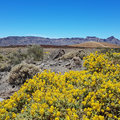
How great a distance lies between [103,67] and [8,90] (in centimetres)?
434

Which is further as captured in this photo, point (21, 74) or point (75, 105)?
point (21, 74)

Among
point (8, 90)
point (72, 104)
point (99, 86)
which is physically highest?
point (99, 86)

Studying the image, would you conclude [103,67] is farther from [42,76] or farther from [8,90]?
[8,90]

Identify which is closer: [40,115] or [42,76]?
[40,115]

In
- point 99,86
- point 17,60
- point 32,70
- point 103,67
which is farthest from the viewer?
point 17,60

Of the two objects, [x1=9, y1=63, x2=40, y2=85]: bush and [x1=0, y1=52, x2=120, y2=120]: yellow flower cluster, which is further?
[x1=9, y1=63, x2=40, y2=85]: bush

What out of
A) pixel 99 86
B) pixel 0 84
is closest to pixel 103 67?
pixel 99 86

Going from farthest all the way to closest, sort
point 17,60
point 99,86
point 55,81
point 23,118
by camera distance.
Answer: point 17,60 → point 55,81 → point 99,86 → point 23,118

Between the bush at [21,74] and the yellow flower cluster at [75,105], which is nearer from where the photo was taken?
the yellow flower cluster at [75,105]

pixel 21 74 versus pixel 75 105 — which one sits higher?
pixel 21 74

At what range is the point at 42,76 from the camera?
248 inches

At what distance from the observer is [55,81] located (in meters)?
5.60

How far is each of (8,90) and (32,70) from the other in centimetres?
153

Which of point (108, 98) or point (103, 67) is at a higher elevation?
point (103, 67)
